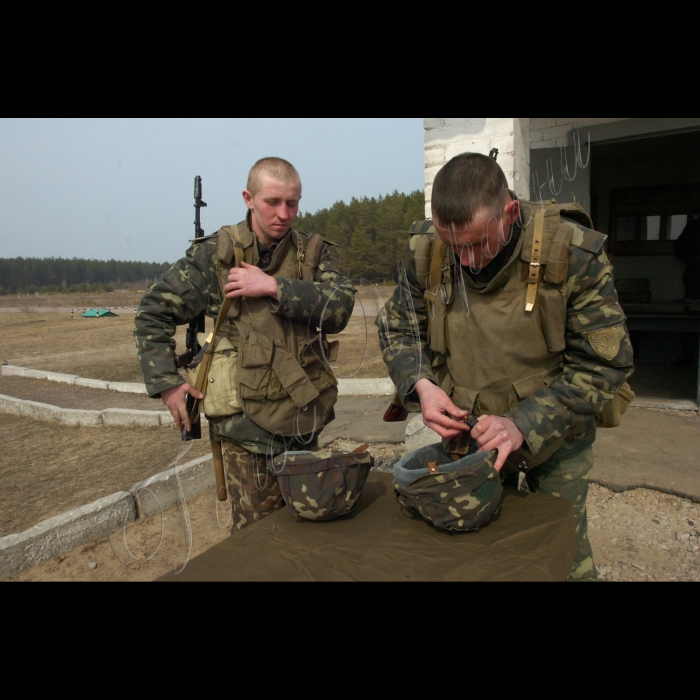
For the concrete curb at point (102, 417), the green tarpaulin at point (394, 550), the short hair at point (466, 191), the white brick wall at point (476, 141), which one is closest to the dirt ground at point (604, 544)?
the green tarpaulin at point (394, 550)

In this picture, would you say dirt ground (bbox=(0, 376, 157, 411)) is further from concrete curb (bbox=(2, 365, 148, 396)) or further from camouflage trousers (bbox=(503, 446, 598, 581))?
camouflage trousers (bbox=(503, 446, 598, 581))

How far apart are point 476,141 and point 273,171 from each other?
114 inches

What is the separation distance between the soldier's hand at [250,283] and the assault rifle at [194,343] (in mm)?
464

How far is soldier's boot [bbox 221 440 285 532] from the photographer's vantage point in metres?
2.63

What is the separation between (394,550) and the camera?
1.67 metres

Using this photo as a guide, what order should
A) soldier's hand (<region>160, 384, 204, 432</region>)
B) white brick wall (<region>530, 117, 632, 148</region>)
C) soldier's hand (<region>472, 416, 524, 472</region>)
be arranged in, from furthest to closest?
white brick wall (<region>530, 117, 632, 148</region>) → soldier's hand (<region>160, 384, 204, 432</region>) → soldier's hand (<region>472, 416, 524, 472</region>)

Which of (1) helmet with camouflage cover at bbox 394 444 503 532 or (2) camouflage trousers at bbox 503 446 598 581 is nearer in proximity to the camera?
(1) helmet with camouflage cover at bbox 394 444 503 532

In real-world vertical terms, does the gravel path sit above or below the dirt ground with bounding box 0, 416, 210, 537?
above

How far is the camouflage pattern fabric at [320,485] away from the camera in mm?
1809

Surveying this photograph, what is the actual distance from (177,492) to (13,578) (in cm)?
126

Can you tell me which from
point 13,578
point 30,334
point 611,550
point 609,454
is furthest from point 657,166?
point 30,334

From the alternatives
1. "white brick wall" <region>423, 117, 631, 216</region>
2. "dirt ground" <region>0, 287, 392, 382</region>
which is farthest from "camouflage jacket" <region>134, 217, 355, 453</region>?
"dirt ground" <region>0, 287, 392, 382</region>

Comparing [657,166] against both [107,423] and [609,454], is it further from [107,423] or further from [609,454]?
[107,423]

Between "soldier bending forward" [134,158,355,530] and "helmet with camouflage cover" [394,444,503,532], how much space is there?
0.91m
